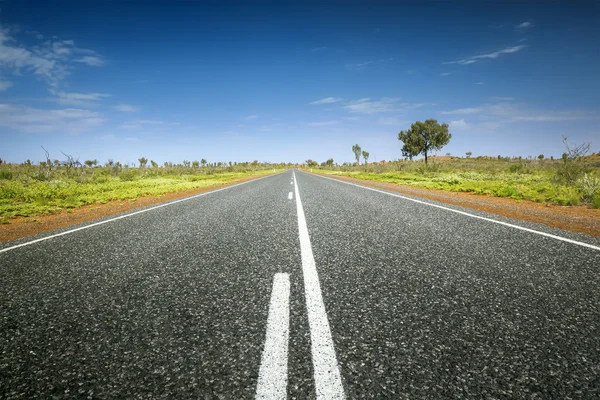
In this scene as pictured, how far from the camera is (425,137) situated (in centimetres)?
4916

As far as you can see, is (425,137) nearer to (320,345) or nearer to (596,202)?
(596,202)

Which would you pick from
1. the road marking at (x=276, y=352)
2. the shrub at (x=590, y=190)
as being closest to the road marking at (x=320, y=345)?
→ the road marking at (x=276, y=352)

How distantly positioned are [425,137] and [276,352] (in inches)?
2111

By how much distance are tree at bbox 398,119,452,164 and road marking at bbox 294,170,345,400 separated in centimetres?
5165

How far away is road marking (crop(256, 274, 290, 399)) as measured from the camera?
1555 mm

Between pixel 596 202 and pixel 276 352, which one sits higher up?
pixel 276 352

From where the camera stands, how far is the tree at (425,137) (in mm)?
47562

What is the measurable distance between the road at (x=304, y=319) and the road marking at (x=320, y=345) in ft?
0.04

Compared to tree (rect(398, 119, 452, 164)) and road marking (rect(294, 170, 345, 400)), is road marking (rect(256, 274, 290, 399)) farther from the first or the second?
tree (rect(398, 119, 452, 164))

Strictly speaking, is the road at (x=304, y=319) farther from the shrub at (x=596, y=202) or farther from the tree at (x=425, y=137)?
the tree at (x=425, y=137)

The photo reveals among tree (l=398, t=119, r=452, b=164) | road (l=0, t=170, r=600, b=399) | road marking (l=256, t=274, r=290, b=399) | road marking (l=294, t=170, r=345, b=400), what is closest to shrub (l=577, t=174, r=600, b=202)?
road (l=0, t=170, r=600, b=399)

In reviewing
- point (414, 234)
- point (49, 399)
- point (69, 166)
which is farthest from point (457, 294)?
point (69, 166)

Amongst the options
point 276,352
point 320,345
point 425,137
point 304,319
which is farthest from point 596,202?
point 425,137

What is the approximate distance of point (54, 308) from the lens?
2580mm
